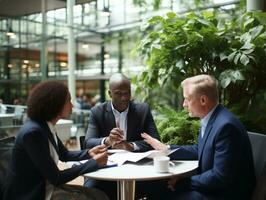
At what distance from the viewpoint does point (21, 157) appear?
197 centimetres

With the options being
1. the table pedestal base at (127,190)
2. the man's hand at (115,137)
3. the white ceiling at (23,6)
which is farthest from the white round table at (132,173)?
the white ceiling at (23,6)

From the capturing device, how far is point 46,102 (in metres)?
2.08

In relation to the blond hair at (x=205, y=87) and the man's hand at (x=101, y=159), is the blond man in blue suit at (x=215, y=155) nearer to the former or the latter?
the blond hair at (x=205, y=87)

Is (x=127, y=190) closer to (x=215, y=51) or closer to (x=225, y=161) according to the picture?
(x=225, y=161)

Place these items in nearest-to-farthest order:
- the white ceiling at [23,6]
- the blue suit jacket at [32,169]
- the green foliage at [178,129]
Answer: the blue suit jacket at [32,169]
the green foliage at [178,129]
the white ceiling at [23,6]

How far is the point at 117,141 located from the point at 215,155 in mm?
811

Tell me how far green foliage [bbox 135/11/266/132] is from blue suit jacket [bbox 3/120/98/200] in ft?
6.75

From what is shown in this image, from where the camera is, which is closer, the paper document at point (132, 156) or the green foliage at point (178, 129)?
the paper document at point (132, 156)

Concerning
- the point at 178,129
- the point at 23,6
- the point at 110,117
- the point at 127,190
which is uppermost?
the point at 23,6

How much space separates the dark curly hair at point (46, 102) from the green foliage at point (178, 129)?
195 cm

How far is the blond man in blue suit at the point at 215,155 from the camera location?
2037mm

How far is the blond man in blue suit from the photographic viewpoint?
2037 mm

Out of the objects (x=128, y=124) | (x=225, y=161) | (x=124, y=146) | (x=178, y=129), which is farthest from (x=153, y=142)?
(x=178, y=129)

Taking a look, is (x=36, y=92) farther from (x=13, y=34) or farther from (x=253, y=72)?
(x=13, y=34)
